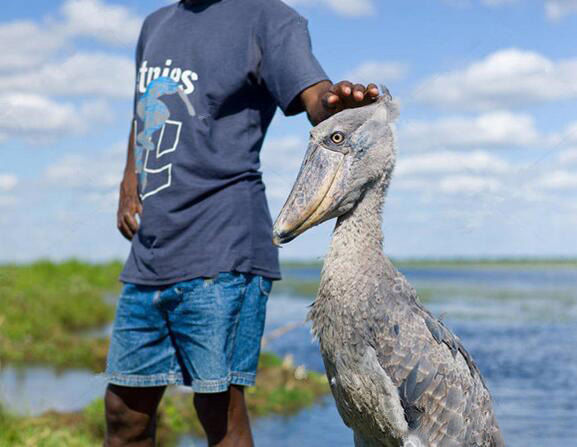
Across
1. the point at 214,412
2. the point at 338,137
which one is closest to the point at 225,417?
the point at 214,412

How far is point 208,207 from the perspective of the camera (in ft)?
9.97

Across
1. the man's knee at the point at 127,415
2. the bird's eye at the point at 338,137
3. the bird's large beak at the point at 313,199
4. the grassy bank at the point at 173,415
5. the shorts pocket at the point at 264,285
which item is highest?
the bird's eye at the point at 338,137

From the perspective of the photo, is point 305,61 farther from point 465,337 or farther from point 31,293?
point 465,337

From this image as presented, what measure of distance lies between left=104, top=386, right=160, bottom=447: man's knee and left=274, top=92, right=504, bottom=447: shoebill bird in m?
1.18

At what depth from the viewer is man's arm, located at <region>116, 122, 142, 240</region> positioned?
10.9ft

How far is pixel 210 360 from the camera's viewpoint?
303 cm

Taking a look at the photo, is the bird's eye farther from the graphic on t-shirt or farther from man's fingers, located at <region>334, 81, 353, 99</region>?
the graphic on t-shirt

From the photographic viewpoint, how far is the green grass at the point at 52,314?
1080cm

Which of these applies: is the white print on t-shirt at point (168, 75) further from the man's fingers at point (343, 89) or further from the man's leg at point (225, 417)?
the man's leg at point (225, 417)

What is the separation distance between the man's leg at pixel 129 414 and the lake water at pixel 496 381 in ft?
0.81

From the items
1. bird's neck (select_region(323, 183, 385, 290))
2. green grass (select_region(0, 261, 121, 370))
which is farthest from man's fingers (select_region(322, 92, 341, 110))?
green grass (select_region(0, 261, 121, 370))

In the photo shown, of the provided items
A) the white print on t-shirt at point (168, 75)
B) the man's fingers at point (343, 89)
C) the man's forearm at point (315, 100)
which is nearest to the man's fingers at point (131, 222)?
the white print on t-shirt at point (168, 75)

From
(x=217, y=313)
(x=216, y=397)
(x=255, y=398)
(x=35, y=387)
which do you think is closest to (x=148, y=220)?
(x=217, y=313)

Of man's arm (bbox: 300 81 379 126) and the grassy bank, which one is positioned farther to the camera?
the grassy bank
